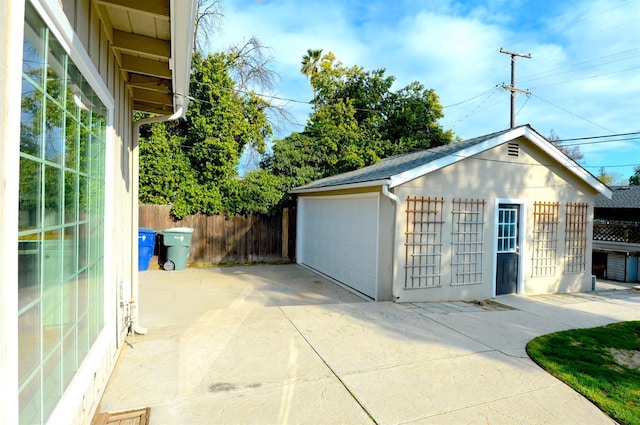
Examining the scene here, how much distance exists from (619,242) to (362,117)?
1240cm

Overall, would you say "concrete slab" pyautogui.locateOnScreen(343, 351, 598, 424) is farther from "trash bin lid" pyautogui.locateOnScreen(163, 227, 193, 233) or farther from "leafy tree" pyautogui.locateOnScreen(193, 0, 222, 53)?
"leafy tree" pyautogui.locateOnScreen(193, 0, 222, 53)

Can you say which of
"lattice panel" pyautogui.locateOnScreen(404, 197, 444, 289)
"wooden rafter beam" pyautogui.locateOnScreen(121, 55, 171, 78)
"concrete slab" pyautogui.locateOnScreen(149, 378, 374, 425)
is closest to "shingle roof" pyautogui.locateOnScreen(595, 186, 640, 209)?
"lattice panel" pyautogui.locateOnScreen(404, 197, 444, 289)

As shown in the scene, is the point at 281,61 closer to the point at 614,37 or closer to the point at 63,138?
the point at 614,37

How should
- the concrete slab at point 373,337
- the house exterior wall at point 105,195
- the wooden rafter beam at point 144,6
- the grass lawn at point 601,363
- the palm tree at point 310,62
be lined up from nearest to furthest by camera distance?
the house exterior wall at point 105,195
the wooden rafter beam at point 144,6
the grass lawn at point 601,363
the concrete slab at point 373,337
the palm tree at point 310,62

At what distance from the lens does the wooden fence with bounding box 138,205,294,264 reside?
10.4 metres

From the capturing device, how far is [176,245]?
9734 millimetres

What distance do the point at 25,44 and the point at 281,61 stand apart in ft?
51.6

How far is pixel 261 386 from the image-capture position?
3316 millimetres

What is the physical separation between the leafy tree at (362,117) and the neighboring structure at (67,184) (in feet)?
37.2

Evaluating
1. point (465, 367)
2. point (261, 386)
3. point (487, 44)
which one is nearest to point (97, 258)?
point (261, 386)

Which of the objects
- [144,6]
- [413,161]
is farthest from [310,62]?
[144,6]

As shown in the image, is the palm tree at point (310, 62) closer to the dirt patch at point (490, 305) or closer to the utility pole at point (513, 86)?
the utility pole at point (513, 86)

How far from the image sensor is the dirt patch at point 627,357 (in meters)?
4.13

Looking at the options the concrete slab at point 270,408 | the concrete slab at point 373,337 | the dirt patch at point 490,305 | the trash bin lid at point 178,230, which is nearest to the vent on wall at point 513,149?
the dirt patch at point 490,305
